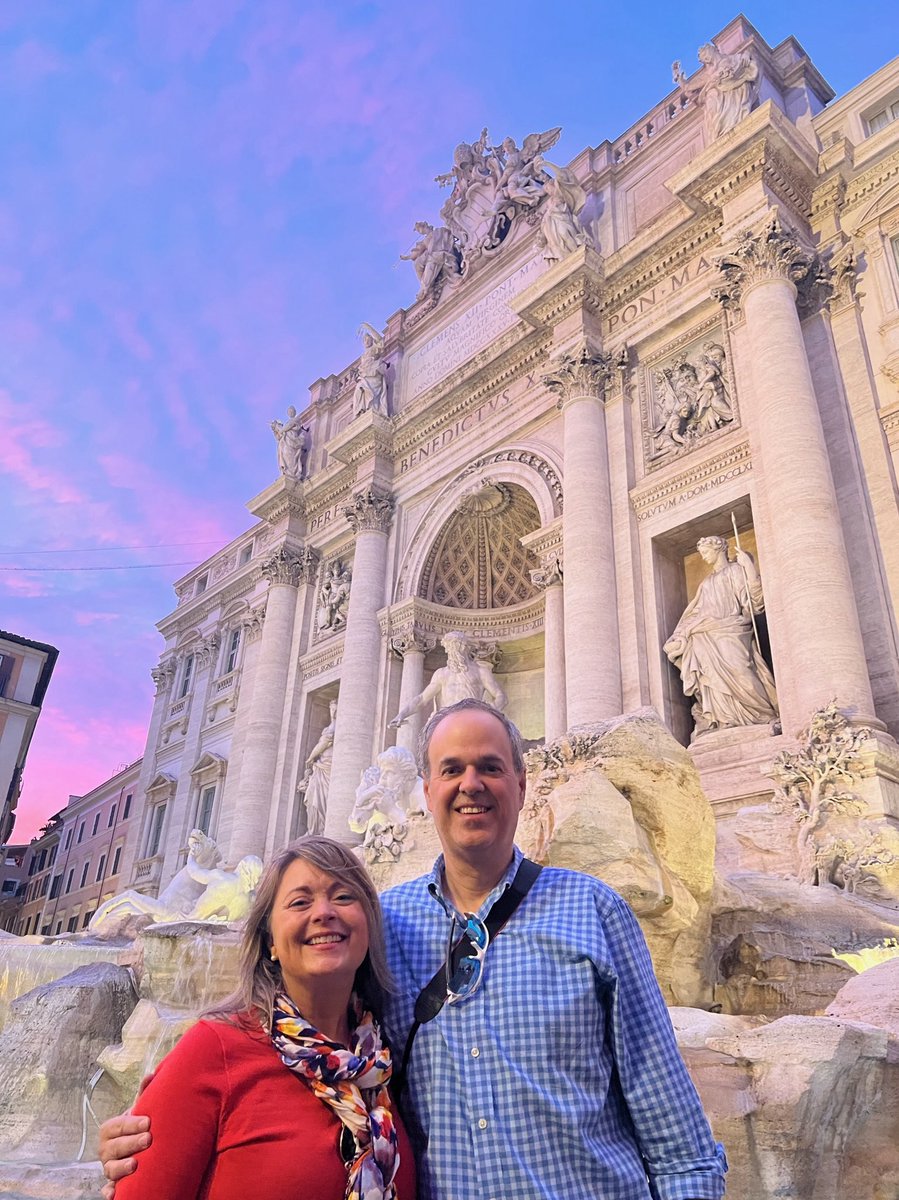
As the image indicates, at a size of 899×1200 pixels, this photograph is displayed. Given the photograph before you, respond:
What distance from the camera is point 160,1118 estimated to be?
5.09 feet

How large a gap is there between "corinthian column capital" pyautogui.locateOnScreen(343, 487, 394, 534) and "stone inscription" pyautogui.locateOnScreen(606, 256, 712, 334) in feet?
22.6

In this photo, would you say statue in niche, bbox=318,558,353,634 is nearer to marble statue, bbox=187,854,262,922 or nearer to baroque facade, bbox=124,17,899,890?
baroque facade, bbox=124,17,899,890

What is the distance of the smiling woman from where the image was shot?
1.54 meters

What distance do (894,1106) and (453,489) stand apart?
56.6 ft

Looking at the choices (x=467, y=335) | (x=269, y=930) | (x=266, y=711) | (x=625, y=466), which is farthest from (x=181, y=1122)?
(x=467, y=335)

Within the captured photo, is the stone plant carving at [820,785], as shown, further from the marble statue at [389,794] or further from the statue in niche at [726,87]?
the statue in niche at [726,87]

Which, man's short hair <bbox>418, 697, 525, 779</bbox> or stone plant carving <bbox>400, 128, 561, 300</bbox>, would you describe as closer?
man's short hair <bbox>418, 697, 525, 779</bbox>

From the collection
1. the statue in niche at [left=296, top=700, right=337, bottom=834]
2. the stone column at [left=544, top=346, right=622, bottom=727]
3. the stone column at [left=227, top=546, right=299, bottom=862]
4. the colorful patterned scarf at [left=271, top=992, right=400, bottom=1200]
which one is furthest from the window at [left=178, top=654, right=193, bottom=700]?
the colorful patterned scarf at [left=271, top=992, right=400, bottom=1200]

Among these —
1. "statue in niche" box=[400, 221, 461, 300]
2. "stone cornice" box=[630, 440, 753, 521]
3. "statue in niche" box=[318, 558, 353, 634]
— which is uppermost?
"statue in niche" box=[400, 221, 461, 300]

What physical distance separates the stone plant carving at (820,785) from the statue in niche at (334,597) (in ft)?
43.2

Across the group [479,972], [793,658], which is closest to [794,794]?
[793,658]

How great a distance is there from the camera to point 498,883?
2.06 m

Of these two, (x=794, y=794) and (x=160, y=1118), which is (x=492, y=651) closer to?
(x=794, y=794)

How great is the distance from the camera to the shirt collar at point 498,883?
1.98 metres
